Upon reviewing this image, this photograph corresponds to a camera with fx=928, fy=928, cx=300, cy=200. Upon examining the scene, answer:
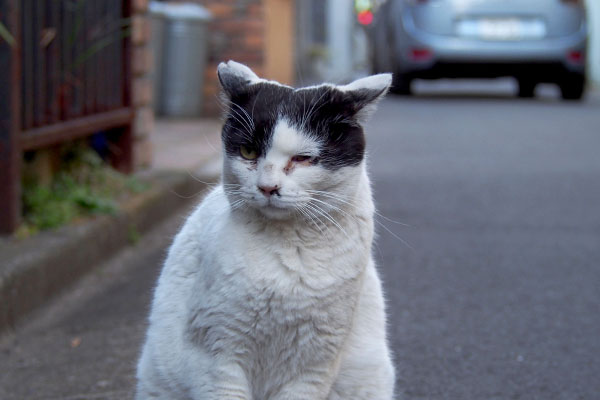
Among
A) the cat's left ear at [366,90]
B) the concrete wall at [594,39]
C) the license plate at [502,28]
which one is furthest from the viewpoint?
the concrete wall at [594,39]

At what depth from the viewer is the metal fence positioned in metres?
4.21

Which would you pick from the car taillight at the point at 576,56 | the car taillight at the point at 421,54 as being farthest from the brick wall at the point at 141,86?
the car taillight at the point at 576,56

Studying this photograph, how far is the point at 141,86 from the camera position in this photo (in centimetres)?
659

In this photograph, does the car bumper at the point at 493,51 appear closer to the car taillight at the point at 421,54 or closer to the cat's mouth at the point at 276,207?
the car taillight at the point at 421,54

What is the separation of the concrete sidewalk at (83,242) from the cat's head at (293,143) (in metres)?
0.46

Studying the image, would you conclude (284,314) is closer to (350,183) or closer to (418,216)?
(350,183)

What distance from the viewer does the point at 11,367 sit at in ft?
11.4

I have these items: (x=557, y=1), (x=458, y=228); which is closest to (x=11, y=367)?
(x=458, y=228)

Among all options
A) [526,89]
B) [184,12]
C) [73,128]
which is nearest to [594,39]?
[526,89]

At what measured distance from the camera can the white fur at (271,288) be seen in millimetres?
2314

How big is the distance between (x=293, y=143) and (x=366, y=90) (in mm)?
246

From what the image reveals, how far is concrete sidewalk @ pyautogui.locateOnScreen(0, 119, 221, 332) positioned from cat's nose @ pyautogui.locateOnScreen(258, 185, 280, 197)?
0.55m

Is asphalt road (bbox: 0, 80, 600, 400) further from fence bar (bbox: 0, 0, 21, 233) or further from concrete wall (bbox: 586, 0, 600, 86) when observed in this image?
concrete wall (bbox: 586, 0, 600, 86)

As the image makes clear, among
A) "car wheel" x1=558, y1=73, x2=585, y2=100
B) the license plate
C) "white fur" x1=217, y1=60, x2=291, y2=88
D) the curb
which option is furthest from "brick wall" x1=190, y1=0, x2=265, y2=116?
"white fur" x1=217, y1=60, x2=291, y2=88
